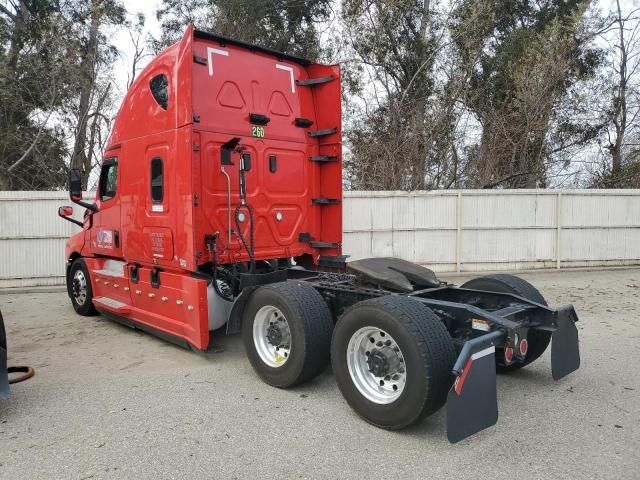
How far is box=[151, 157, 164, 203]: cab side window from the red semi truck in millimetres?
23

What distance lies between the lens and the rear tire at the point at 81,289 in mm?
7722

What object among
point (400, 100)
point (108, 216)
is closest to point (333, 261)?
point (108, 216)

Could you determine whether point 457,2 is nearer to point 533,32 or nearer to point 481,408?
point 533,32

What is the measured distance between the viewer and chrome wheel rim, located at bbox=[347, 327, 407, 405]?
13.0 ft

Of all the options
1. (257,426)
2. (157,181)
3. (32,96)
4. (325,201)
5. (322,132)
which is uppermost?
(32,96)

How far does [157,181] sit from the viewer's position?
5977mm

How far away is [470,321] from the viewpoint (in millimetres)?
4129

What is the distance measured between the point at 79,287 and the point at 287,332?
4586mm

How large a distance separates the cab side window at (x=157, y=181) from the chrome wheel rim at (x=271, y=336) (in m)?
1.93

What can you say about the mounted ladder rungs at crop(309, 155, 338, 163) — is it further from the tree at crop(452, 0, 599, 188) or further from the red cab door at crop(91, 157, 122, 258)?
the tree at crop(452, 0, 599, 188)

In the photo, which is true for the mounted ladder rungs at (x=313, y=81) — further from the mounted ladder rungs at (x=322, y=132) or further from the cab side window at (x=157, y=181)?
the cab side window at (x=157, y=181)

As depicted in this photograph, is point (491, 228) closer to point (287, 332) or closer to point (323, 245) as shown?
point (323, 245)

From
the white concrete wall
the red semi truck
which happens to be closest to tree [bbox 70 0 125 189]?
the white concrete wall

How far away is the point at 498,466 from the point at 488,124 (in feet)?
51.9
